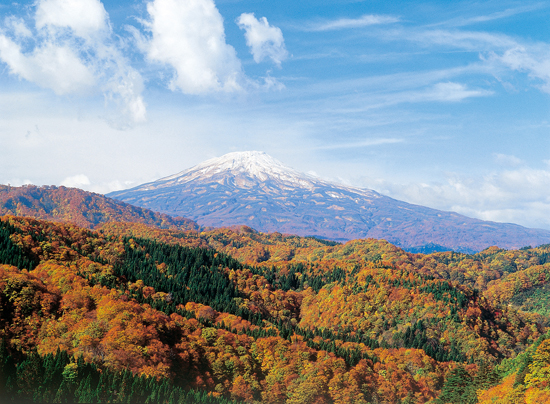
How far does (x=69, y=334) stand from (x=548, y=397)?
8074cm

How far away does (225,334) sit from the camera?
105812 mm

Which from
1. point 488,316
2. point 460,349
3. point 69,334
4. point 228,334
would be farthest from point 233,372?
point 488,316

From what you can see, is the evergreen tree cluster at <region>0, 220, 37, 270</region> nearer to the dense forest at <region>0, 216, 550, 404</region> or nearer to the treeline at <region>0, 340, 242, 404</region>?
the dense forest at <region>0, 216, 550, 404</region>

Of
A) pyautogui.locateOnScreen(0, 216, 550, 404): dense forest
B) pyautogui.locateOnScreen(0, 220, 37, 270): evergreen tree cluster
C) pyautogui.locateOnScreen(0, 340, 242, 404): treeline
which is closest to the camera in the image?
pyautogui.locateOnScreen(0, 340, 242, 404): treeline

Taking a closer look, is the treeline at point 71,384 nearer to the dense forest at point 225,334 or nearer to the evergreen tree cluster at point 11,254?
the dense forest at point 225,334

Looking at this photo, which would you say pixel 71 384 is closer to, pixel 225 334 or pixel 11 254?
pixel 225 334

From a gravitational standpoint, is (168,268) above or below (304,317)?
above

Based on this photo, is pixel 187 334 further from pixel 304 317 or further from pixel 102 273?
→ pixel 304 317

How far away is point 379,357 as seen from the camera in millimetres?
117875

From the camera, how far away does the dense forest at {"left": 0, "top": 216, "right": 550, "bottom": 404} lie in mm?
71125

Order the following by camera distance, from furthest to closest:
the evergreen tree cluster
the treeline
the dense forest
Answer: the evergreen tree cluster < the dense forest < the treeline

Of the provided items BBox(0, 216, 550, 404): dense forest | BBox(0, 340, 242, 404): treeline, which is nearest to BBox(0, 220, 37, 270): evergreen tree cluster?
BBox(0, 216, 550, 404): dense forest

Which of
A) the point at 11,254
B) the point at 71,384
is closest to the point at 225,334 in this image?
the point at 71,384

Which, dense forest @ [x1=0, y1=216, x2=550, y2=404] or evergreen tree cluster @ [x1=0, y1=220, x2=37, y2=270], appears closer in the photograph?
dense forest @ [x1=0, y1=216, x2=550, y2=404]
